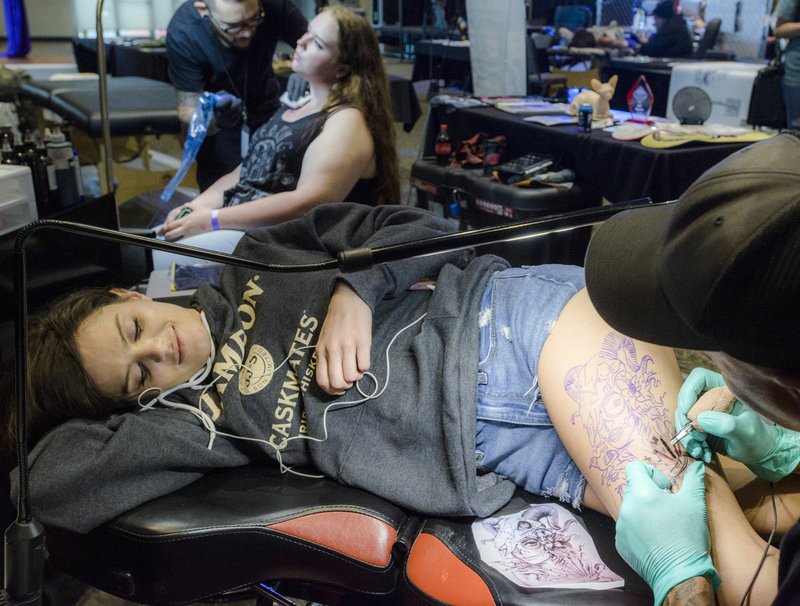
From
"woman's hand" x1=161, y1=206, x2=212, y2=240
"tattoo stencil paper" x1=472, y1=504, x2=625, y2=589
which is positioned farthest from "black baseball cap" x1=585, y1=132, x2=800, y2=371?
"woman's hand" x1=161, y1=206, x2=212, y2=240

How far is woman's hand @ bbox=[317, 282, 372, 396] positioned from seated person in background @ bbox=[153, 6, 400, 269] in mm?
838

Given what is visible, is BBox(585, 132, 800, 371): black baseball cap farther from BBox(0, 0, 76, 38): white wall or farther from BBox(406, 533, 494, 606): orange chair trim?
BBox(0, 0, 76, 38): white wall

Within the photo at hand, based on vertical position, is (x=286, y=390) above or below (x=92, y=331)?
below

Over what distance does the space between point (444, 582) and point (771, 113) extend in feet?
12.6

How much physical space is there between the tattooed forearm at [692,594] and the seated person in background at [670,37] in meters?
6.31

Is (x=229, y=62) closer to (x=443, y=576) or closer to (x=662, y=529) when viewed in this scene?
(x=443, y=576)

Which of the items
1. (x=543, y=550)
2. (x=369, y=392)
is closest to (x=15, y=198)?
Result: (x=369, y=392)

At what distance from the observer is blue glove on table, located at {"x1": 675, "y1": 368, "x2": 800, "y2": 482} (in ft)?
3.56

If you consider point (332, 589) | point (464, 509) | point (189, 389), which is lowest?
point (332, 589)

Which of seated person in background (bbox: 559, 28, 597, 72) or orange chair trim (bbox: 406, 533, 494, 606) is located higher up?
seated person in background (bbox: 559, 28, 597, 72)

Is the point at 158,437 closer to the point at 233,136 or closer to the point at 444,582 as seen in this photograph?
the point at 444,582

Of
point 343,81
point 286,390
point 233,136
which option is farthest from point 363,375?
point 233,136

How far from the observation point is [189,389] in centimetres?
139

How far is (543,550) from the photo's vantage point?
3.75 ft
